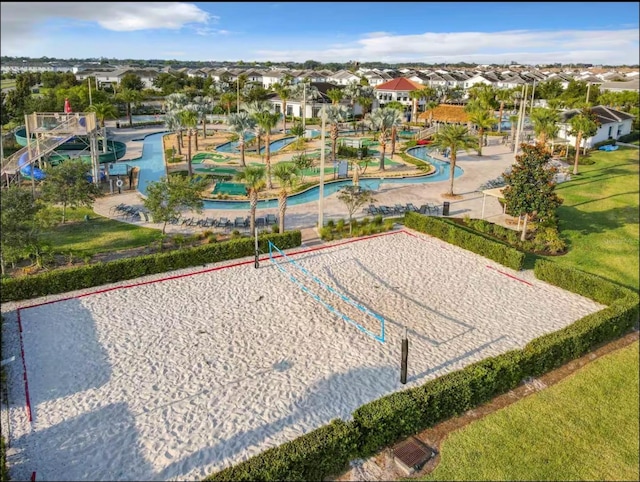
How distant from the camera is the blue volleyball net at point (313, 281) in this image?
17.9m

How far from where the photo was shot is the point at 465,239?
83.5ft

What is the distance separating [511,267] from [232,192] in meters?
20.3

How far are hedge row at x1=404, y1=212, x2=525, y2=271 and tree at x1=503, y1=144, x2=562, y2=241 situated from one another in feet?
6.96

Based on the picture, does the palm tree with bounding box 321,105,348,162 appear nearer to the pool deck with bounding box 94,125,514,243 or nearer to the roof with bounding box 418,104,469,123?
the pool deck with bounding box 94,125,514,243

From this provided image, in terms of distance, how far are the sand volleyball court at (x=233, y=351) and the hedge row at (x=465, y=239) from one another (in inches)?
25.6

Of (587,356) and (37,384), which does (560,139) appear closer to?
(587,356)

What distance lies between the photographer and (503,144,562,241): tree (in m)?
23.7

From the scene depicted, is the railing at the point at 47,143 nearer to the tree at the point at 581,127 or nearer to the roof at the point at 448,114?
the tree at the point at 581,127

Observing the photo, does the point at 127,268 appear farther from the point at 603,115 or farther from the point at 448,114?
the point at 603,115

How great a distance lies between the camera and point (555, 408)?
13438mm

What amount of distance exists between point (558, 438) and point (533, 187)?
570 inches

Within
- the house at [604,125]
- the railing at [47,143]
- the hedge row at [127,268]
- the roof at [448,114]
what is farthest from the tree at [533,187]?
the roof at [448,114]

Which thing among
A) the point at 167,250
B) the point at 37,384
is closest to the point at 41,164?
the point at 167,250

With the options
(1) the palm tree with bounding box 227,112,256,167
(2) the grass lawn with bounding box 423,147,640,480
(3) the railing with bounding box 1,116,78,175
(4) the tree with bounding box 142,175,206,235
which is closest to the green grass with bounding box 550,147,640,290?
(2) the grass lawn with bounding box 423,147,640,480
